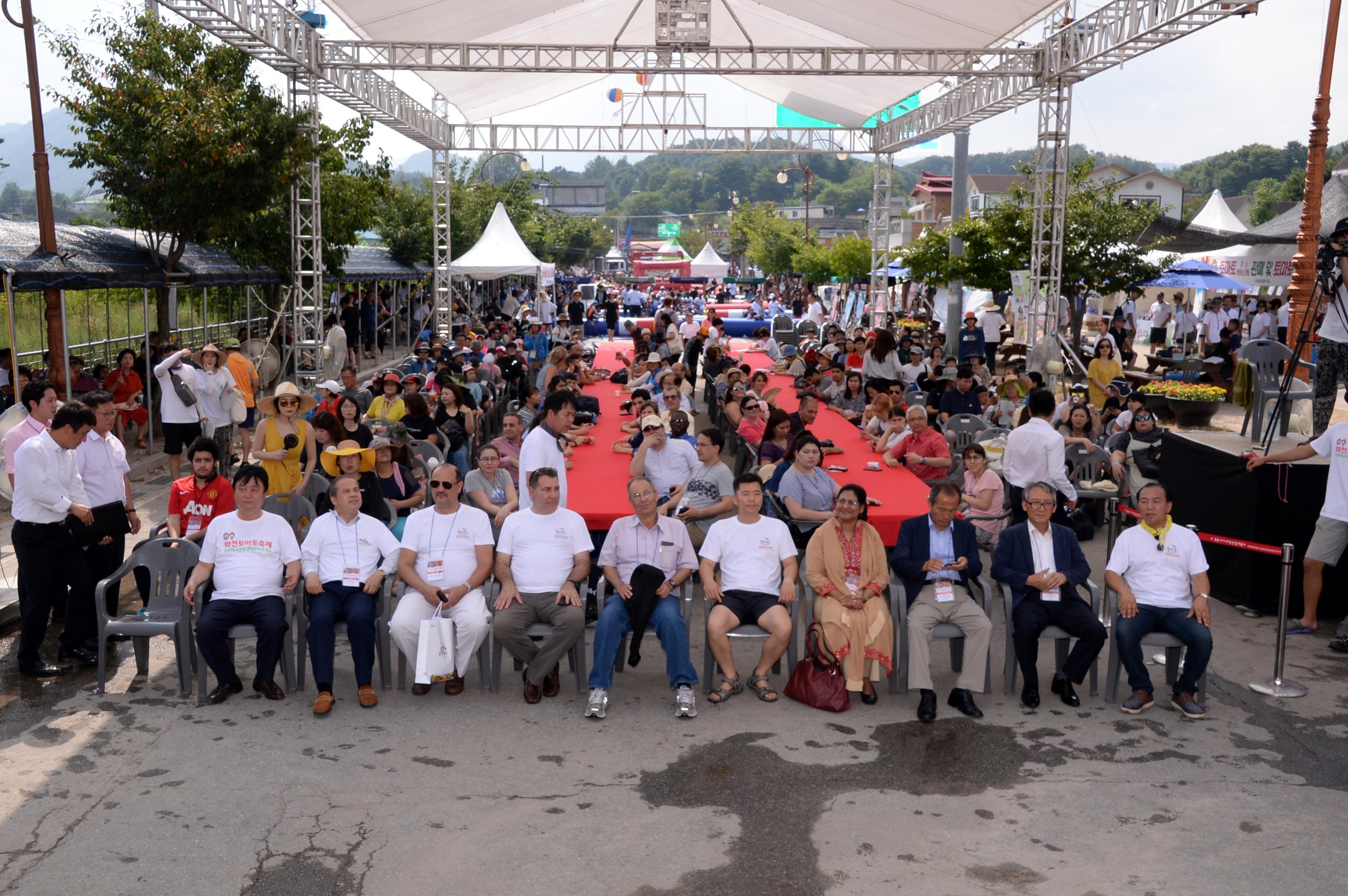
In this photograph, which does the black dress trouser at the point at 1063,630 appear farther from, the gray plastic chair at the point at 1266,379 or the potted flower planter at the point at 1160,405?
the potted flower planter at the point at 1160,405

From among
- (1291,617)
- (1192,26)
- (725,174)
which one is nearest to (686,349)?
(1192,26)

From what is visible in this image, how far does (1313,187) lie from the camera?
725 inches

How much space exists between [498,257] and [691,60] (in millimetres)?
10528

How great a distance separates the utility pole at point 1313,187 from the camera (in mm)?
18203

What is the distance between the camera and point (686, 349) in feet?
76.9

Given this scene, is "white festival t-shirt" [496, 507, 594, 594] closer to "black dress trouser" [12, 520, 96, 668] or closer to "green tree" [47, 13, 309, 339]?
"black dress trouser" [12, 520, 96, 668]

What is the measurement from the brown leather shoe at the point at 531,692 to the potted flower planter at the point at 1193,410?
12455 mm

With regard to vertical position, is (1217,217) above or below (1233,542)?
above

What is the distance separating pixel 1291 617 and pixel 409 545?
6.12 metres

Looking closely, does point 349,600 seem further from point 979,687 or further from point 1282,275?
point 1282,275

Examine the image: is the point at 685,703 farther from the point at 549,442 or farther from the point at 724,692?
the point at 549,442

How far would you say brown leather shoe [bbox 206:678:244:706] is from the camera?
21.2 feet

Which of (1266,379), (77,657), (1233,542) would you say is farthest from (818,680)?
(1266,379)

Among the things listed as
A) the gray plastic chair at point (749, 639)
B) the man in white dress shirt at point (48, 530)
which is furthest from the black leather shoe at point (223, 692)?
the gray plastic chair at point (749, 639)
